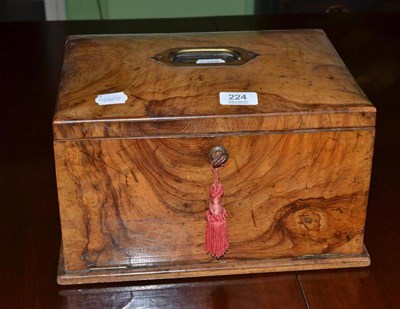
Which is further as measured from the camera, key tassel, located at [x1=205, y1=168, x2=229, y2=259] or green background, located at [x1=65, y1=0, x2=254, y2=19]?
green background, located at [x1=65, y1=0, x2=254, y2=19]

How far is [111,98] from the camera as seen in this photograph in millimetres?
1257

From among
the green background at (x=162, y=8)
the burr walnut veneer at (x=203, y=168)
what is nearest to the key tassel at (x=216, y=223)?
the burr walnut veneer at (x=203, y=168)

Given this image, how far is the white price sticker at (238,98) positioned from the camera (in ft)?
4.09

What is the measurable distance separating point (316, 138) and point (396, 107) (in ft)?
1.72

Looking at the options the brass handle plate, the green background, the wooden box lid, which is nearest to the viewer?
the wooden box lid

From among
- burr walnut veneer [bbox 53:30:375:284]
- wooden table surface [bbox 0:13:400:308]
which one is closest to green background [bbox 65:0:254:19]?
wooden table surface [bbox 0:13:400:308]

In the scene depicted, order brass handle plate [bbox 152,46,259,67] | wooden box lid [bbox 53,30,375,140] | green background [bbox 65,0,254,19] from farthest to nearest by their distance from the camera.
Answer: green background [bbox 65,0,254,19], brass handle plate [bbox 152,46,259,67], wooden box lid [bbox 53,30,375,140]

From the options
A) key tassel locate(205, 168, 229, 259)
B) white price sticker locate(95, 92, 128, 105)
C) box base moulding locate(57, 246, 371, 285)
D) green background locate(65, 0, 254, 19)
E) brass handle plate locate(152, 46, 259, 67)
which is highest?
white price sticker locate(95, 92, 128, 105)

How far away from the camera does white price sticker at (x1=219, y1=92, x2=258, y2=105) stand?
1247 mm

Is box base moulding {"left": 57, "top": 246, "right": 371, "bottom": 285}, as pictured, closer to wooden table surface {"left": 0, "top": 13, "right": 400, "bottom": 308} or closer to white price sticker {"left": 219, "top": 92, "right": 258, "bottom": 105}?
wooden table surface {"left": 0, "top": 13, "right": 400, "bottom": 308}

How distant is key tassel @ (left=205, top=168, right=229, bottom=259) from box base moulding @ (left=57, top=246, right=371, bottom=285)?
0.13ft

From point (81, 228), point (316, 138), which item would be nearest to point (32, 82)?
point (81, 228)

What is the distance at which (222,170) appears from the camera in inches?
49.3

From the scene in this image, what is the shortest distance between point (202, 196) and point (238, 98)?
0.46ft
